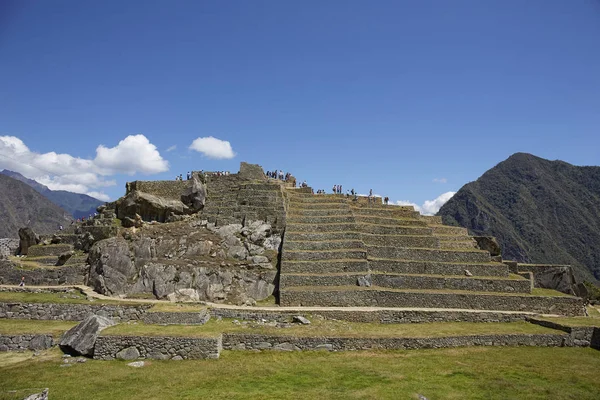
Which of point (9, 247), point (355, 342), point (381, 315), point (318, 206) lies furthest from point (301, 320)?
point (9, 247)

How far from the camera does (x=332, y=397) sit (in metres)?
14.0

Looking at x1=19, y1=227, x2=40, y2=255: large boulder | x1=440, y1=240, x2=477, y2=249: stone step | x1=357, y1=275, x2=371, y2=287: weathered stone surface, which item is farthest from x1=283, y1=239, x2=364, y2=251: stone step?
x1=19, y1=227, x2=40, y2=255: large boulder

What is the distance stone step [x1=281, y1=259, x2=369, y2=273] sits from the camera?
1139 inches

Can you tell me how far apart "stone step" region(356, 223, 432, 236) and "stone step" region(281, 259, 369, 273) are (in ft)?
18.4

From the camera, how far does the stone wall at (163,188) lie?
36.2 m

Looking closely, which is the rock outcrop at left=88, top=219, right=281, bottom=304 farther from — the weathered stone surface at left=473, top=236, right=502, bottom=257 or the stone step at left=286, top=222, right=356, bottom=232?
the weathered stone surface at left=473, top=236, right=502, bottom=257

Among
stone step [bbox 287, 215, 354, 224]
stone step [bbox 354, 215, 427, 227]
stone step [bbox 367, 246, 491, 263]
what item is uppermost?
stone step [bbox 354, 215, 427, 227]

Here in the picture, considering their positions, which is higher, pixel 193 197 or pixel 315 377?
pixel 193 197

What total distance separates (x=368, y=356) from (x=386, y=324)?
5687 mm

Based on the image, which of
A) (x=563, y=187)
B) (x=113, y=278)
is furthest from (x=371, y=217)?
(x=563, y=187)

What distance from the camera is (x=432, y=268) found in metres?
30.2

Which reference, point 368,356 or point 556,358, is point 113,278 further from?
point 556,358

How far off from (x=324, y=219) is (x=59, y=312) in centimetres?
2131

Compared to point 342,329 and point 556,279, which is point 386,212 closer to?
point 556,279
